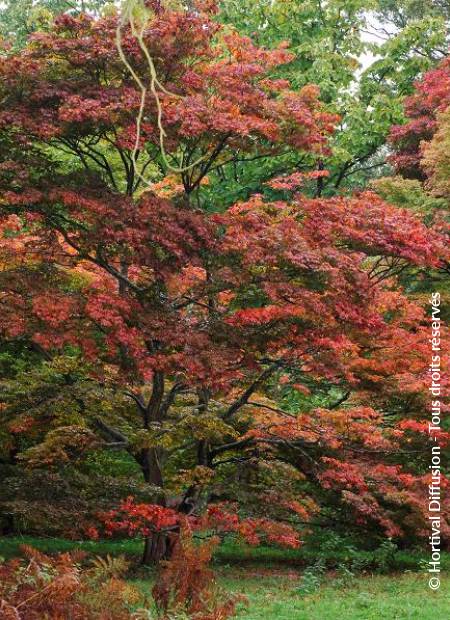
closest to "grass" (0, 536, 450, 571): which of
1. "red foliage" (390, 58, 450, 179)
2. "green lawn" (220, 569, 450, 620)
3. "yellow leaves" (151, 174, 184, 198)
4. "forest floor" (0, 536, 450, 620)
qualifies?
"forest floor" (0, 536, 450, 620)

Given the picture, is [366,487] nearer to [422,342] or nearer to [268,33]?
Result: [422,342]

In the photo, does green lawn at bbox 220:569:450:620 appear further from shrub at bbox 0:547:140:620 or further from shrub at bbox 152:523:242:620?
shrub at bbox 0:547:140:620

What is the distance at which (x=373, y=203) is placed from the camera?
9734 millimetres

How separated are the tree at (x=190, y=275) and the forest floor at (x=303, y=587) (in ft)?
2.56

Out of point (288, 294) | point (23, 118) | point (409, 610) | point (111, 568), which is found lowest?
point (409, 610)

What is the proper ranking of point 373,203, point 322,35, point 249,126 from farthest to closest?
point 322,35 < point 373,203 < point 249,126

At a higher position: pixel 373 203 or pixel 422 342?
pixel 373 203

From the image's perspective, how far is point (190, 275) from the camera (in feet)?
31.9

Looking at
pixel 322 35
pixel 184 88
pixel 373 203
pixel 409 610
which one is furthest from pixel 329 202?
pixel 322 35

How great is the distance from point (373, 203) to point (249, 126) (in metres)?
2.25

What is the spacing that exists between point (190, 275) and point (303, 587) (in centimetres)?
370

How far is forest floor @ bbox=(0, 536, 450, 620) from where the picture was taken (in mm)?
7754

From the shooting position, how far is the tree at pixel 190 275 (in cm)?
777

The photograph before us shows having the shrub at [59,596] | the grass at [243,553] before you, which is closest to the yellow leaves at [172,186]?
the grass at [243,553]
